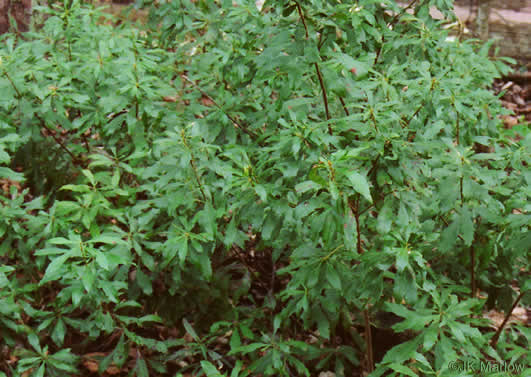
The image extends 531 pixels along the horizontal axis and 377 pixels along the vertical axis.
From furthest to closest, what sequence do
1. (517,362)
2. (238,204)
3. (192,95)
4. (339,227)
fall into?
(192,95)
(517,362)
(238,204)
(339,227)

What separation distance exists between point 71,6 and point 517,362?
9.99ft

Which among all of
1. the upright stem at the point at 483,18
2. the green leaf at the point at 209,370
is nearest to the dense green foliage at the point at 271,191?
the green leaf at the point at 209,370

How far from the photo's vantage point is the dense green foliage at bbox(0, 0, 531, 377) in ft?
7.06

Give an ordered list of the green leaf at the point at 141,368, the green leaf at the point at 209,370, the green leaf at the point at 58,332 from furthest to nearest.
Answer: the green leaf at the point at 141,368 → the green leaf at the point at 58,332 → the green leaf at the point at 209,370

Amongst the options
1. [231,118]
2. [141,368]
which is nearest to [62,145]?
[231,118]

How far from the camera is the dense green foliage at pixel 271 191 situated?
2150 mm

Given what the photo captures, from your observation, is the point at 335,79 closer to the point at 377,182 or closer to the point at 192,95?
the point at 377,182

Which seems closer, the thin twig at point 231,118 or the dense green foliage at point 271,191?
the dense green foliage at point 271,191

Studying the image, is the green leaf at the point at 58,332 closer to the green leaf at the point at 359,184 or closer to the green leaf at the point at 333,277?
the green leaf at the point at 333,277

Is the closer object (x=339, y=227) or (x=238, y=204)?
(x=339, y=227)

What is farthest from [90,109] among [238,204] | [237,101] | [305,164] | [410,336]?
[410,336]

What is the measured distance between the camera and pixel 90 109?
2.98 metres

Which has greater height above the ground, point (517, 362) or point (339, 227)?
point (339, 227)

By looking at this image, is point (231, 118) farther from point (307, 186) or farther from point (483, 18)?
point (483, 18)
